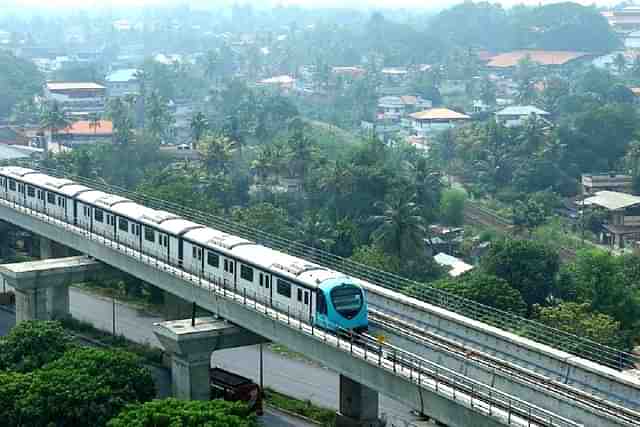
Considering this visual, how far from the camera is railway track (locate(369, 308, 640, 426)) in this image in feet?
148

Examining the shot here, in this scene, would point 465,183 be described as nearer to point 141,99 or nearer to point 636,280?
point 636,280

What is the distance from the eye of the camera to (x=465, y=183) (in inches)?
5236

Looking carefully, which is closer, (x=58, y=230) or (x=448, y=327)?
(x=448, y=327)

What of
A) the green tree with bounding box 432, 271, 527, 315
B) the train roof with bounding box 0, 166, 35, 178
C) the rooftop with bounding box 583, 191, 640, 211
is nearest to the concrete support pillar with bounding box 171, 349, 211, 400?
the green tree with bounding box 432, 271, 527, 315

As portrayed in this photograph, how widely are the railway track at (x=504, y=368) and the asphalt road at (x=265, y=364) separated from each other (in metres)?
5.55

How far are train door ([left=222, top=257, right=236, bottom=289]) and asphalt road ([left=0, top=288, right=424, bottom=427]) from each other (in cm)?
701

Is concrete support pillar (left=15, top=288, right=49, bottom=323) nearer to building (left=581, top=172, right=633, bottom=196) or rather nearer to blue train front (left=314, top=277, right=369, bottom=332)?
blue train front (left=314, top=277, right=369, bottom=332)

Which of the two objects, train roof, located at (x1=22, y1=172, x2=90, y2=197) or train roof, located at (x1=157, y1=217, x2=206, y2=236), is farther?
train roof, located at (x1=22, y1=172, x2=90, y2=197)

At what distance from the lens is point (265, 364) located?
70812mm

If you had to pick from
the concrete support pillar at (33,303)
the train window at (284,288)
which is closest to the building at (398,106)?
the concrete support pillar at (33,303)

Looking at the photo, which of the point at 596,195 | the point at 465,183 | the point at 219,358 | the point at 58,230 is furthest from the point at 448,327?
the point at 465,183

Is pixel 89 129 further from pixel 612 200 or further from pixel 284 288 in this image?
pixel 284 288

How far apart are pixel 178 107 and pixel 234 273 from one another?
135 meters

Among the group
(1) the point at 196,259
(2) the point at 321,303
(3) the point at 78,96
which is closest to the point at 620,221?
(1) the point at 196,259
